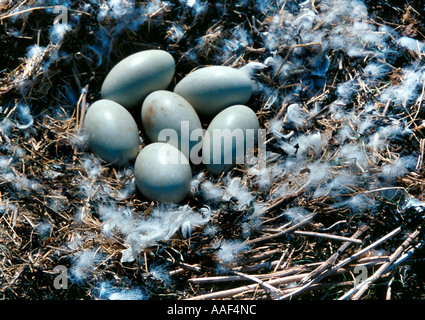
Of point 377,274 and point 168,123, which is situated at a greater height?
point 168,123

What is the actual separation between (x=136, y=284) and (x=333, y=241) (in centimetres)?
86

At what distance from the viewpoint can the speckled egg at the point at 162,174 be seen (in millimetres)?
1819

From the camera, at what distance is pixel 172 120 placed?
1924mm

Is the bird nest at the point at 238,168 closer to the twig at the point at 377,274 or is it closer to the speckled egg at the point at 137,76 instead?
the twig at the point at 377,274

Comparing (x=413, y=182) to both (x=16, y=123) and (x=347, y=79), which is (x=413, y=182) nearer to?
(x=347, y=79)

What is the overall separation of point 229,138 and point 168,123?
0.30 metres

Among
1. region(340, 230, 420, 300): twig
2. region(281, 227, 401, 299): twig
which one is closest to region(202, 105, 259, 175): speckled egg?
region(281, 227, 401, 299): twig

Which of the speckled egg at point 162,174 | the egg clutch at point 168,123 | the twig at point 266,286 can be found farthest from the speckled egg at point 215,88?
the twig at point 266,286

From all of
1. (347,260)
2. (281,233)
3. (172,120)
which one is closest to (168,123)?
(172,120)

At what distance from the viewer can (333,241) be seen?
5.68 feet

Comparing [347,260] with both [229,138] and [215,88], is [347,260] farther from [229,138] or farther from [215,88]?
[215,88]
